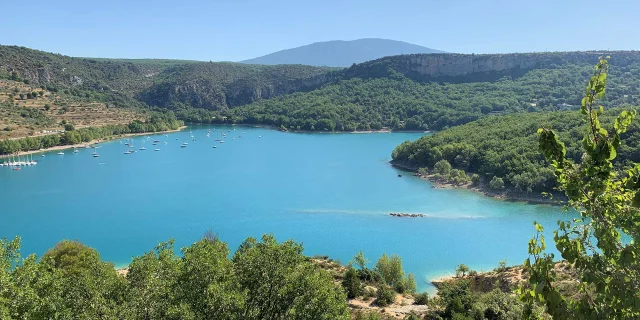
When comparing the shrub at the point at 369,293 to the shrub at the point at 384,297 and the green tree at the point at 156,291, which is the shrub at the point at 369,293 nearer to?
the shrub at the point at 384,297

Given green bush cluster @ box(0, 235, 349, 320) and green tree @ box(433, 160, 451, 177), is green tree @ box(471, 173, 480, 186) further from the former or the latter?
green bush cluster @ box(0, 235, 349, 320)

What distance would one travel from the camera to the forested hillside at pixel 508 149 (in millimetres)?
36094

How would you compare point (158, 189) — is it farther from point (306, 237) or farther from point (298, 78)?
point (298, 78)

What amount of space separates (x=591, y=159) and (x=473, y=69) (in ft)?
354

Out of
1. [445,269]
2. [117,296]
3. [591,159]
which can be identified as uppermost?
[591,159]

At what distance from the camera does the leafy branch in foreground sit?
2.46 m

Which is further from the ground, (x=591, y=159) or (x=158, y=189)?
(x=591, y=159)

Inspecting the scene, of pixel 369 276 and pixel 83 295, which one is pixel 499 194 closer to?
pixel 369 276

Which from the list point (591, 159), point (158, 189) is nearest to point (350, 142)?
point (158, 189)

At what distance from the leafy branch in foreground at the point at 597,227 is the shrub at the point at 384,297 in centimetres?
1428

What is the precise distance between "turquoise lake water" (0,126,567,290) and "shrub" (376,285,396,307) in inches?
209

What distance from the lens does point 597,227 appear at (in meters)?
2.56

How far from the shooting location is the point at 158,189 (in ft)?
141

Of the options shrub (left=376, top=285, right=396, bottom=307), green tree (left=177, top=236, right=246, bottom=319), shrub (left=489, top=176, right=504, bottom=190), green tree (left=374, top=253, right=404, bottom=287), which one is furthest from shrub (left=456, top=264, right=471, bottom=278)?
shrub (left=489, top=176, right=504, bottom=190)
